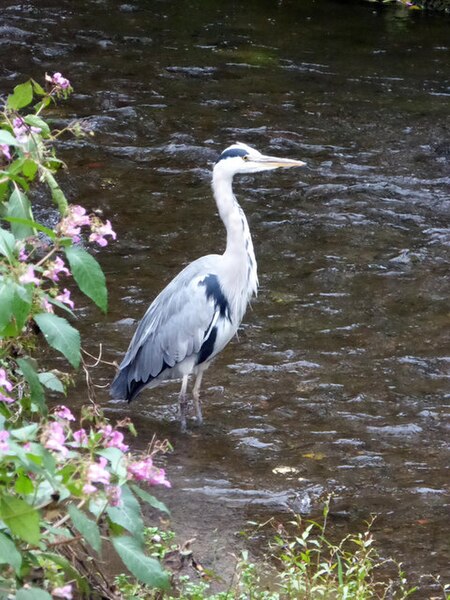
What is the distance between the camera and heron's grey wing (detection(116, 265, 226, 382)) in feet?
20.4

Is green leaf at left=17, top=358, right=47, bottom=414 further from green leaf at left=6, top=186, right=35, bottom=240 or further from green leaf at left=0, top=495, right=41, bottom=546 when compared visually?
green leaf at left=0, top=495, right=41, bottom=546

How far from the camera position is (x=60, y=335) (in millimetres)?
2682

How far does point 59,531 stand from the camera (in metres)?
2.64

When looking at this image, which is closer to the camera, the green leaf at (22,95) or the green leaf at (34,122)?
the green leaf at (22,95)

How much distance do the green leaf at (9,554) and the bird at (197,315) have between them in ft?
12.0

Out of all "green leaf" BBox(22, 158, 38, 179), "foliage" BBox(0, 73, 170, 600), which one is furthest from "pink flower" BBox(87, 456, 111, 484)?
"green leaf" BBox(22, 158, 38, 179)

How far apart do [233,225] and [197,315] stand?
1.73 feet

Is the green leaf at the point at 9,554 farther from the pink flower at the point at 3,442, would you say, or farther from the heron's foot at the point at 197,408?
the heron's foot at the point at 197,408

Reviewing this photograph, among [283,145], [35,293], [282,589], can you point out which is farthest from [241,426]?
[283,145]

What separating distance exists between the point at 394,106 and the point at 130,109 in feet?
8.06

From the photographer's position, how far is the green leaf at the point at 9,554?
241 cm

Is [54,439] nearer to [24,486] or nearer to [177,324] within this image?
[24,486]

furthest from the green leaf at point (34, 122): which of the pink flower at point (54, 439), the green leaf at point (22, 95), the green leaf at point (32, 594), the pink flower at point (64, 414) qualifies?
the green leaf at point (32, 594)

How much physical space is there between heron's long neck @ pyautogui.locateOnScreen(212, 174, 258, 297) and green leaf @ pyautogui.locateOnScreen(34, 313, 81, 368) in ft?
12.0
